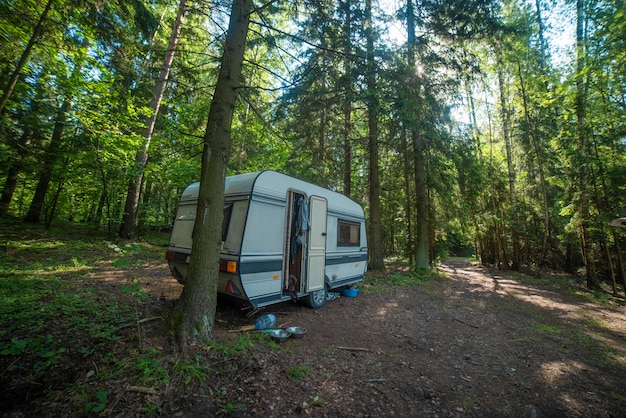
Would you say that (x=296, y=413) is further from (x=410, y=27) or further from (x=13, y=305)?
(x=410, y=27)

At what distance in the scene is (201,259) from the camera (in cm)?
355

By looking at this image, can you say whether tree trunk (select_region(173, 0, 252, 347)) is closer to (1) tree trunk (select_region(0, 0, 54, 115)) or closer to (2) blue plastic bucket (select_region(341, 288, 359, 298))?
(1) tree trunk (select_region(0, 0, 54, 115))

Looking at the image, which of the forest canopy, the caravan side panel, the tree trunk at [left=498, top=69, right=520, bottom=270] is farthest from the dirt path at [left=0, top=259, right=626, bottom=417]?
the tree trunk at [left=498, top=69, right=520, bottom=270]

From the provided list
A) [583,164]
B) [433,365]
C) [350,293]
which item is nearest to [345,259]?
[350,293]

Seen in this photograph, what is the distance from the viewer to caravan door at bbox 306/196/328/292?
5672mm

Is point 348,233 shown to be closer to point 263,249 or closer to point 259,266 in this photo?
point 263,249

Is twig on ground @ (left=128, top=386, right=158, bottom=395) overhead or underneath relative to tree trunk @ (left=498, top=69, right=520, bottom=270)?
underneath

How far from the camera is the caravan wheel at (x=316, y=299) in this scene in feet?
19.3

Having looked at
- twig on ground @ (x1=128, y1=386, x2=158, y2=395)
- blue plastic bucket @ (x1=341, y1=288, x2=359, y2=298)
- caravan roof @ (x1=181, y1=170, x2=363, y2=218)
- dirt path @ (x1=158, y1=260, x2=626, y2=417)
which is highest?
caravan roof @ (x1=181, y1=170, x2=363, y2=218)

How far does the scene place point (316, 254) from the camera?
583 cm

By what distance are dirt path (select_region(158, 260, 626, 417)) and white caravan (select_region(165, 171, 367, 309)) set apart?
714mm

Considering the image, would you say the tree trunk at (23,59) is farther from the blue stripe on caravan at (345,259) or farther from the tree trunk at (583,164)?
the tree trunk at (583,164)

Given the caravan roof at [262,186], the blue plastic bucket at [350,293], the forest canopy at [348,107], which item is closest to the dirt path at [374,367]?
the blue plastic bucket at [350,293]

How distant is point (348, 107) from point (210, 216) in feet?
24.4
